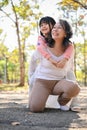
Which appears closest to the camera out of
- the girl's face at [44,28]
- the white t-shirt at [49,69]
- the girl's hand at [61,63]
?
the girl's hand at [61,63]

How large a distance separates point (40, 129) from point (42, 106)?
1.50 meters

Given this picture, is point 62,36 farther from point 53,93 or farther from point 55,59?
point 53,93

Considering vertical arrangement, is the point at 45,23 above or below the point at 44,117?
above

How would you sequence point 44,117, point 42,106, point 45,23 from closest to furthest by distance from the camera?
point 44,117 < point 42,106 < point 45,23

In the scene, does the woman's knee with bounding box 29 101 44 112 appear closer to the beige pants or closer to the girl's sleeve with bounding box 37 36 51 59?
the beige pants

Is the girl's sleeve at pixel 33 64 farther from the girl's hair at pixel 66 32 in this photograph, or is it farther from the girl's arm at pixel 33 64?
the girl's hair at pixel 66 32

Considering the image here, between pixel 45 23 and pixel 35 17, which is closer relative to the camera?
pixel 45 23

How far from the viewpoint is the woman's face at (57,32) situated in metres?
5.11

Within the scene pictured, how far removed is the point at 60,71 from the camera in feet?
16.8

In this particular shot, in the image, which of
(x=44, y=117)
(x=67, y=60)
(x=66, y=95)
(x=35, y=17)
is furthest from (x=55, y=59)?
(x=35, y=17)

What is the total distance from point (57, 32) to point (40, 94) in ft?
2.94

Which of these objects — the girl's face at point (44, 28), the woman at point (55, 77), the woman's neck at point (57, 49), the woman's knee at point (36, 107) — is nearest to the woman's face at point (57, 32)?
the woman at point (55, 77)

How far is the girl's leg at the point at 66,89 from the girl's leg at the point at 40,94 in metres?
0.10

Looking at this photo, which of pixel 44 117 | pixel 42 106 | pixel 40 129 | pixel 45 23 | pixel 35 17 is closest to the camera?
pixel 40 129
